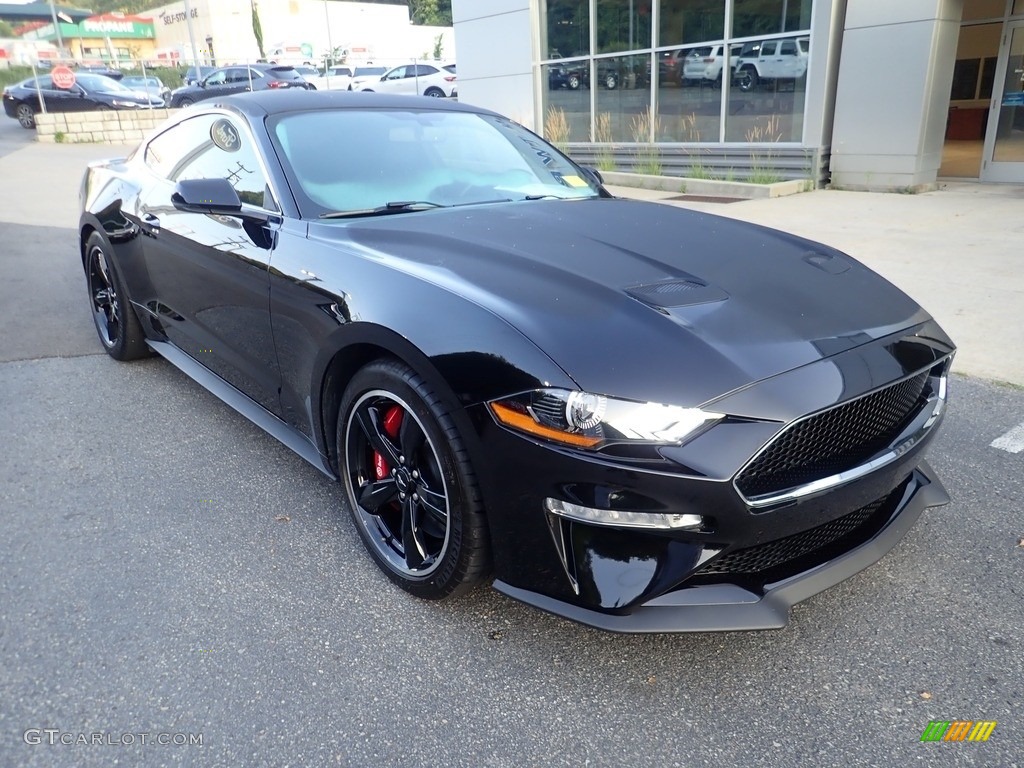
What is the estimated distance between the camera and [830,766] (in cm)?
188

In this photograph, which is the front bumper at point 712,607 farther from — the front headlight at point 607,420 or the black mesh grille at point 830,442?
the front headlight at point 607,420

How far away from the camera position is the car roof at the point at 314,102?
3420mm

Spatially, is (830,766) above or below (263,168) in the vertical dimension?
below

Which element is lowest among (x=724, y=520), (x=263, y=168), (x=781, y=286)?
(x=724, y=520)

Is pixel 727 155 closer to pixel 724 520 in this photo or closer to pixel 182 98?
pixel 724 520

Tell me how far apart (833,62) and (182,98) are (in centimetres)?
2335

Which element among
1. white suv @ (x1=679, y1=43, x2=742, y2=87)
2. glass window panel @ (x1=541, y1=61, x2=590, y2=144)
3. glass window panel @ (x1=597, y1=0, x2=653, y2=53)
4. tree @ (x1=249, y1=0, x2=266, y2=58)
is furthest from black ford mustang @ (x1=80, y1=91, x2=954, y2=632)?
tree @ (x1=249, y1=0, x2=266, y2=58)

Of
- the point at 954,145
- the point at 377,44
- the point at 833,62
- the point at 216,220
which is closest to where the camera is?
the point at 216,220

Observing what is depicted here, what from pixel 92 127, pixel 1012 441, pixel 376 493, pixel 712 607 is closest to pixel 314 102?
pixel 376 493

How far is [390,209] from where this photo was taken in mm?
3086

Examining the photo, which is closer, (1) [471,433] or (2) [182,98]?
(1) [471,433]

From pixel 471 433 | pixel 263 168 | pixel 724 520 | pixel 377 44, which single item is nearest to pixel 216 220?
pixel 263 168

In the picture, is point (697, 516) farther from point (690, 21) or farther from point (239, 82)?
point (239, 82)

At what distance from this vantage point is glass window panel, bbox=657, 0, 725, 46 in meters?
11.5
